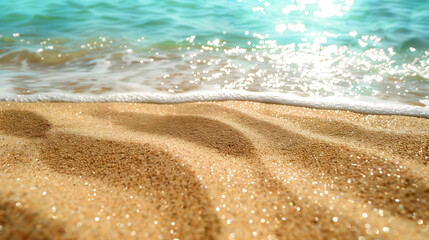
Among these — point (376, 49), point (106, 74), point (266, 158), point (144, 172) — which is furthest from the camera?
point (376, 49)

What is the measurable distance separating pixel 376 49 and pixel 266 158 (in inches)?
128

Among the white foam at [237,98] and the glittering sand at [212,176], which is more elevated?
the white foam at [237,98]

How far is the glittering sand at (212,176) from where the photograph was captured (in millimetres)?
928

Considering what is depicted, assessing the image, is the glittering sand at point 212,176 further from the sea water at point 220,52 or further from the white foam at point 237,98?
the sea water at point 220,52

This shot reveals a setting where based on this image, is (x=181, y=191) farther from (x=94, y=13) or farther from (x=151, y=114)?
(x=94, y=13)

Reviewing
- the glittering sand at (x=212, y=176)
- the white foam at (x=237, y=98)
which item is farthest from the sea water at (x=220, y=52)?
the glittering sand at (x=212, y=176)

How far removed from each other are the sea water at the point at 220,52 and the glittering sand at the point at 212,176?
46cm

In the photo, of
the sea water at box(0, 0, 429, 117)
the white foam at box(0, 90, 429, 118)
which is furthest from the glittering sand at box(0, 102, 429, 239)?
the sea water at box(0, 0, 429, 117)

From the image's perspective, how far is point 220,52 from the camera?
3562 millimetres

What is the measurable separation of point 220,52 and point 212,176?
268cm

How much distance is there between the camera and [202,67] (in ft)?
9.78

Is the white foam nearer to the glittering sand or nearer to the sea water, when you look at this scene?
the sea water

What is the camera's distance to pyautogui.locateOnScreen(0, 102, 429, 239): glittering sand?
93 cm

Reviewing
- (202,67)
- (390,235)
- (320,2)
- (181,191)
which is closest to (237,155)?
(181,191)
